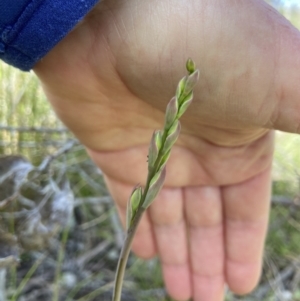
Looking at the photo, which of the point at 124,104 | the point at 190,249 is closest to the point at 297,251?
the point at 190,249

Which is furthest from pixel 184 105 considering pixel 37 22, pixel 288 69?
pixel 37 22

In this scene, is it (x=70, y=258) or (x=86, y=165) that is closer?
(x=70, y=258)

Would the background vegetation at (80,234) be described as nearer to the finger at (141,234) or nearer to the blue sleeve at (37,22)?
the finger at (141,234)

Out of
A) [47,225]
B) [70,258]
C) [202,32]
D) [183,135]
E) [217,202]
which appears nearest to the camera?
[202,32]

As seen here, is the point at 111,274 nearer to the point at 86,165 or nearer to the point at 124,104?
the point at 86,165

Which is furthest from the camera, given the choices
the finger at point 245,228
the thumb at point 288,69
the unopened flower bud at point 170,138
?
the finger at point 245,228

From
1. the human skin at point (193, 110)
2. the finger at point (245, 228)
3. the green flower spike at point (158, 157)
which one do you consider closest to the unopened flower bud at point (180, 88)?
the green flower spike at point (158, 157)
